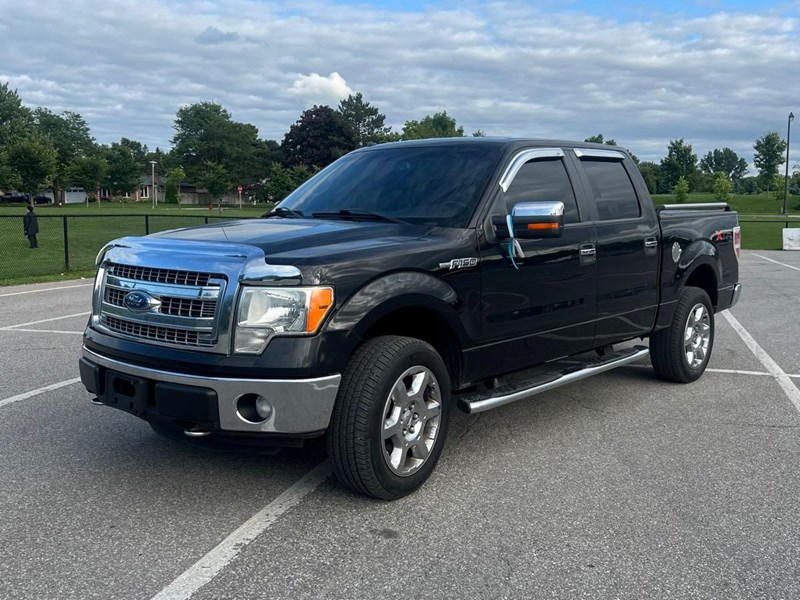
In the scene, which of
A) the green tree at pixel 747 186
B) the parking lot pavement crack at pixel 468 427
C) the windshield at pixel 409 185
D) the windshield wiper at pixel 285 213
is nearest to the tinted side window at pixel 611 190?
the windshield at pixel 409 185

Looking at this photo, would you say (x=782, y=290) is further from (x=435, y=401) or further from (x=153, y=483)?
(x=153, y=483)

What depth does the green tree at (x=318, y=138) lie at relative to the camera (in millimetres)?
95919

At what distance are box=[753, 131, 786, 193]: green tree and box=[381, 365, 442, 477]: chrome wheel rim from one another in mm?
97519

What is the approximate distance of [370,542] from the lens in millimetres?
3529

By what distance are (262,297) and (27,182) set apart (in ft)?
233

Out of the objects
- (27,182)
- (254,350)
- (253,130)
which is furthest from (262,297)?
(253,130)

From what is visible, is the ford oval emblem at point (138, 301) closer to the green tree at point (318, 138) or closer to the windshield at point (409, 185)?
the windshield at point (409, 185)

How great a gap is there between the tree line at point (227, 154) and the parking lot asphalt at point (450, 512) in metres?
62.8

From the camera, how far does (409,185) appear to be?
5.02 metres

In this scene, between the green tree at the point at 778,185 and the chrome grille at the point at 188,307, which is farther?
the green tree at the point at 778,185

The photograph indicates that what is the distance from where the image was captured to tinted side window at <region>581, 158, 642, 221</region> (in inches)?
223

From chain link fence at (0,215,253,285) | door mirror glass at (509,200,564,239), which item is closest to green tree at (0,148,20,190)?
chain link fence at (0,215,253,285)

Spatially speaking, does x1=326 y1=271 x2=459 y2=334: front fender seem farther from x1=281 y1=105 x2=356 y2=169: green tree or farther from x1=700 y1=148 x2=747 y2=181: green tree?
x1=700 y1=148 x2=747 y2=181: green tree

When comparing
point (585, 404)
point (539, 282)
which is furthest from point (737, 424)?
point (539, 282)
